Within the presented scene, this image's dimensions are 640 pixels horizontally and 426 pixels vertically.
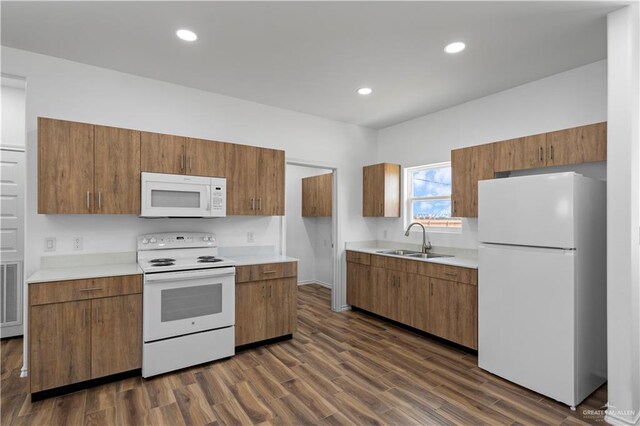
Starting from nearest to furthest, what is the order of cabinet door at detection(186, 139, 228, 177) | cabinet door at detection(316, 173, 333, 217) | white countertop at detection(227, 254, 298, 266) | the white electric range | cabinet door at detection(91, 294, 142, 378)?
cabinet door at detection(91, 294, 142, 378), the white electric range, cabinet door at detection(186, 139, 228, 177), white countertop at detection(227, 254, 298, 266), cabinet door at detection(316, 173, 333, 217)

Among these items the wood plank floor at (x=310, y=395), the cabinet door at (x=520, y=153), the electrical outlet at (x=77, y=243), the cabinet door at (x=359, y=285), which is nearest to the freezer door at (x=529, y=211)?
the cabinet door at (x=520, y=153)

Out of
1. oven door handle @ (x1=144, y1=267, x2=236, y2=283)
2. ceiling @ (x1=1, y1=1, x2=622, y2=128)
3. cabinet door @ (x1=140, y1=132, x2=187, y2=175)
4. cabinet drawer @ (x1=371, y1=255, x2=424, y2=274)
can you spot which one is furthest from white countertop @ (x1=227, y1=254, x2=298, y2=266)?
ceiling @ (x1=1, y1=1, x2=622, y2=128)

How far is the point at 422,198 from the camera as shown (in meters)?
4.60

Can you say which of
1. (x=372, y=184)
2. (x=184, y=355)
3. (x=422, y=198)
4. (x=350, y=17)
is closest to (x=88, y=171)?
(x=184, y=355)

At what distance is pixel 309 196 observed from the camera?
6086mm

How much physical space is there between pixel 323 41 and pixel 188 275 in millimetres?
2299

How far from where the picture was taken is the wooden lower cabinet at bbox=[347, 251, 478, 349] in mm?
3256

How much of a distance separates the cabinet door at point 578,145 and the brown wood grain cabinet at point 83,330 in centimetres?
382

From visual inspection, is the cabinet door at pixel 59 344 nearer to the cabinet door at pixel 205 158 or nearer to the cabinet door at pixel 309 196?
the cabinet door at pixel 205 158

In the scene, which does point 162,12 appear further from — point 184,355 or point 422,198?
point 422,198

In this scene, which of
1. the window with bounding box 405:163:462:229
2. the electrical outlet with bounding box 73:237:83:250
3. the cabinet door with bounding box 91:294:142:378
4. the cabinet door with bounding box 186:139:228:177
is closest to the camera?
the cabinet door with bounding box 91:294:142:378

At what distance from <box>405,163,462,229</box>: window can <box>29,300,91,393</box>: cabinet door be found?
12.7 feet

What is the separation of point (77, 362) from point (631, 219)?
4.09 meters

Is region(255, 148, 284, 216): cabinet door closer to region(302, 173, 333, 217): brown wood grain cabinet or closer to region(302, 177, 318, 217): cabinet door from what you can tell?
region(302, 173, 333, 217): brown wood grain cabinet
